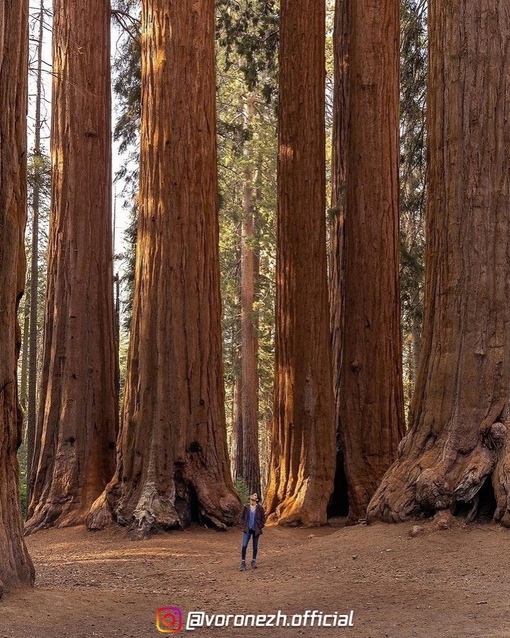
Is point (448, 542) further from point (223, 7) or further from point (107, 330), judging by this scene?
point (223, 7)

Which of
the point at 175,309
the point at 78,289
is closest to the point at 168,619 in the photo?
the point at 175,309

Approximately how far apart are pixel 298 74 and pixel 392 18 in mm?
1946

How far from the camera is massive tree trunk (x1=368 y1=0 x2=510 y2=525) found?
9.52 metres

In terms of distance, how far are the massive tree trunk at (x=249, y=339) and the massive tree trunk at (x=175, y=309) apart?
450 inches

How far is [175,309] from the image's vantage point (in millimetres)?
12633

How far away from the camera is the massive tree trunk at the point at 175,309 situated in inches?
489

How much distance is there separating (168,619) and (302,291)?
716cm

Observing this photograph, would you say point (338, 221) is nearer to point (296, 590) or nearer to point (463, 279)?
point (463, 279)

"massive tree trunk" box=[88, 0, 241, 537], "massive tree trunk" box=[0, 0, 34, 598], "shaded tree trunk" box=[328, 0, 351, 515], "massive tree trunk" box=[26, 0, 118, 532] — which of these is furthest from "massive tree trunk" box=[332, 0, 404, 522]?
"massive tree trunk" box=[0, 0, 34, 598]

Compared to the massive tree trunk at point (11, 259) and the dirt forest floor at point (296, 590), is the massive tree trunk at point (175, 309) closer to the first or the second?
the dirt forest floor at point (296, 590)

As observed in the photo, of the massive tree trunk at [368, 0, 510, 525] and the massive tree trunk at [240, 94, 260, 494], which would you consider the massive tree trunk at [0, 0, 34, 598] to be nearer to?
the massive tree trunk at [368, 0, 510, 525]

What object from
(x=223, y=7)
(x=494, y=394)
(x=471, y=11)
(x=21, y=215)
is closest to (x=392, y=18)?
(x=471, y=11)

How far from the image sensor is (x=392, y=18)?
14992 mm

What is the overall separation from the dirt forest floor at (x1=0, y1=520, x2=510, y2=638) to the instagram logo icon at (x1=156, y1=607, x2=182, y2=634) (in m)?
0.02
